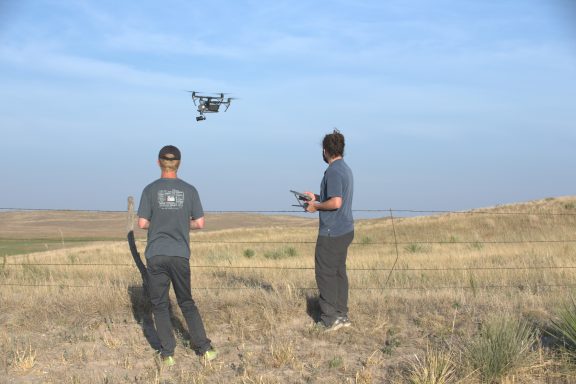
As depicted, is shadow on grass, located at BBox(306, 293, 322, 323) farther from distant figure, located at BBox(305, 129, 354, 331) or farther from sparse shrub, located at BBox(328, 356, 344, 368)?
sparse shrub, located at BBox(328, 356, 344, 368)

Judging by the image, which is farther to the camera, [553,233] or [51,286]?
[553,233]

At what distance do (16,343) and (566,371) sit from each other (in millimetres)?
5401

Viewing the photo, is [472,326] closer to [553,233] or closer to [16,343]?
[16,343]

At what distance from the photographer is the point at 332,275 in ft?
22.4

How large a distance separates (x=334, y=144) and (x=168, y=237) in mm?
1945

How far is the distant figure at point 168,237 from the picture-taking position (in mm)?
5945

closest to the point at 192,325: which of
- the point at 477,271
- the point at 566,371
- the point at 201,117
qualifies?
the point at 566,371

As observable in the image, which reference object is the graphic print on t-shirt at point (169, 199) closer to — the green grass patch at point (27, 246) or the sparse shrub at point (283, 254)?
the sparse shrub at point (283, 254)

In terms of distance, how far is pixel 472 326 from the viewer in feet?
22.5

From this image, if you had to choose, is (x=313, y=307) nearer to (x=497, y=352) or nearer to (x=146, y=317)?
(x=146, y=317)

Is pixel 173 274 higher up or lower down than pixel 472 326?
higher up

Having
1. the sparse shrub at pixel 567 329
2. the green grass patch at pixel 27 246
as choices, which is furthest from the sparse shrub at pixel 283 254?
the sparse shrub at pixel 567 329

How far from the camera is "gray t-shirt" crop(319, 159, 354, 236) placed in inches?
260

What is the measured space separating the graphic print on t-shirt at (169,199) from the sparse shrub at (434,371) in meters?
2.50
